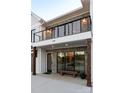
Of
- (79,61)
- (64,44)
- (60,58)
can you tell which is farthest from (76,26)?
(60,58)

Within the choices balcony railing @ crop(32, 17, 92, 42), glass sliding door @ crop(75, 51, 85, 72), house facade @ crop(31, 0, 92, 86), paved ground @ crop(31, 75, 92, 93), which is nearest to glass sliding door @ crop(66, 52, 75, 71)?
house facade @ crop(31, 0, 92, 86)

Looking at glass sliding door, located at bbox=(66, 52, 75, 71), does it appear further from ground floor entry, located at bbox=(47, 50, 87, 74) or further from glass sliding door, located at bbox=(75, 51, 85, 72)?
glass sliding door, located at bbox=(75, 51, 85, 72)

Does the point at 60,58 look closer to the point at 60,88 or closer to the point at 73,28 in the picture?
the point at 73,28

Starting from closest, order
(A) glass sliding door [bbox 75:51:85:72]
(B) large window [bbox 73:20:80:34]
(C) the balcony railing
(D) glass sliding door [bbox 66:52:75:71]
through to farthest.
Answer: (C) the balcony railing → (B) large window [bbox 73:20:80:34] → (A) glass sliding door [bbox 75:51:85:72] → (D) glass sliding door [bbox 66:52:75:71]

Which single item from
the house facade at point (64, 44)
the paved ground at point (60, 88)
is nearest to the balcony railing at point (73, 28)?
the house facade at point (64, 44)

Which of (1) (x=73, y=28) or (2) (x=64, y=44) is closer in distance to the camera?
(1) (x=73, y=28)

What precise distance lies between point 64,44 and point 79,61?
2032mm

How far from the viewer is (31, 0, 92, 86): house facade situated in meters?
10.6

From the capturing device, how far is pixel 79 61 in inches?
491
